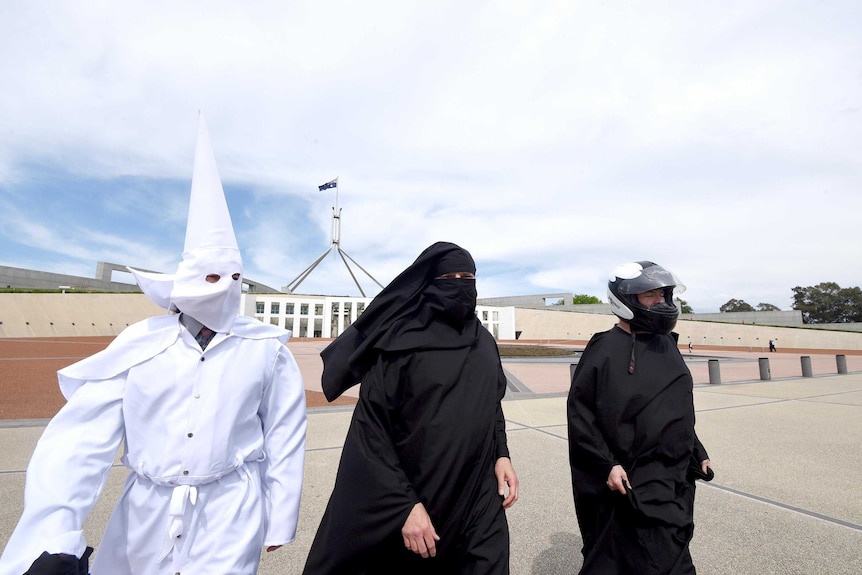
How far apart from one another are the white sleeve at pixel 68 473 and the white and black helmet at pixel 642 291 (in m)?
2.52

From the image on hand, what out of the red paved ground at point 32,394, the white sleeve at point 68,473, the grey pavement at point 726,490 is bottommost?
the grey pavement at point 726,490

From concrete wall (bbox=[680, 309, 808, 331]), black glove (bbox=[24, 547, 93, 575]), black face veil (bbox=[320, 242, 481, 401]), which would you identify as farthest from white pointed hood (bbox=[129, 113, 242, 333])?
concrete wall (bbox=[680, 309, 808, 331])

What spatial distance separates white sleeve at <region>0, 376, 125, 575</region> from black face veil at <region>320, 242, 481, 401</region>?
87 cm

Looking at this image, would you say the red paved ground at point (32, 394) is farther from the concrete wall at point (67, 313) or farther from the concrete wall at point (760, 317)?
the concrete wall at point (760, 317)

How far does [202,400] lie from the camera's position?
1909 mm

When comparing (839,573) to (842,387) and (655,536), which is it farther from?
(842,387)

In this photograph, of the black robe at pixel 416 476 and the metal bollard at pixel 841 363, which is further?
the metal bollard at pixel 841 363

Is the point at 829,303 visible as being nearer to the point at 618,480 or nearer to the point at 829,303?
the point at 829,303

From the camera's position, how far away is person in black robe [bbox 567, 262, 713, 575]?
2338 millimetres

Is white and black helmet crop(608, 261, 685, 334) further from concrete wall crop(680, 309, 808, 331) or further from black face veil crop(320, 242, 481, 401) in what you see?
concrete wall crop(680, 309, 808, 331)

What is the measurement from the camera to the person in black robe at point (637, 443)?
2338 millimetres

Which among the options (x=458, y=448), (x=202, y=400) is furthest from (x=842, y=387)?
(x=202, y=400)

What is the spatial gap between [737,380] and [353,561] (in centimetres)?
1554

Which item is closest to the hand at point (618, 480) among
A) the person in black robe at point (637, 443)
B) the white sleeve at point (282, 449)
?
the person in black robe at point (637, 443)
